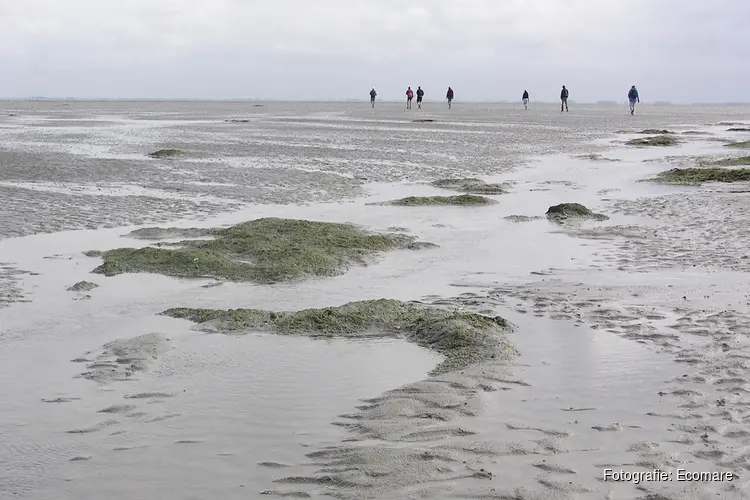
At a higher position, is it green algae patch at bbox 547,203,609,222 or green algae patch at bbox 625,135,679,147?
green algae patch at bbox 625,135,679,147

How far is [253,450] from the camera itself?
4996 millimetres

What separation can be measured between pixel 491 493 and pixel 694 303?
4.84 m

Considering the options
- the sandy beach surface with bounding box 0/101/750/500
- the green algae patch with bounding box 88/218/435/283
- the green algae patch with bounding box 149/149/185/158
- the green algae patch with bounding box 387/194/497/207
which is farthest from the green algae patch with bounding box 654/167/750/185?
the green algae patch with bounding box 149/149/185/158

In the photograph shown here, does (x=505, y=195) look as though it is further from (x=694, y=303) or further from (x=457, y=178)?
(x=694, y=303)

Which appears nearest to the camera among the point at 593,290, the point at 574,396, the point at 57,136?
the point at 574,396

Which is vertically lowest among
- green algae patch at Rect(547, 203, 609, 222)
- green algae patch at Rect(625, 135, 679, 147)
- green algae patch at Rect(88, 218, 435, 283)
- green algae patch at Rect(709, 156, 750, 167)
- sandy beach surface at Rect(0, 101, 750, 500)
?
sandy beach surface at Rect(0, 101, 750, 500)

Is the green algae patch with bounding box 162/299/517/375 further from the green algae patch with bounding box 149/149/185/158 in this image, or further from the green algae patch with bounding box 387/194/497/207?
the green algae patch with bounding box 149/149/185/158

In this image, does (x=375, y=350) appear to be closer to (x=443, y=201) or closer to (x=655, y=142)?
(x=443, y=201)

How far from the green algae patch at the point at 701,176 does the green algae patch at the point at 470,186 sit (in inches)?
176

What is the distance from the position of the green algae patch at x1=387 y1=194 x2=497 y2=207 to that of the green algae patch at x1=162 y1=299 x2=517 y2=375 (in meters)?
7.52

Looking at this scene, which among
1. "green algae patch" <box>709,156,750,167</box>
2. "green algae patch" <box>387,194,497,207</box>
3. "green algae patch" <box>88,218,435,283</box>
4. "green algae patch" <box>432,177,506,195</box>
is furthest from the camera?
"green algae patch" <box>709,156,750,167</box>

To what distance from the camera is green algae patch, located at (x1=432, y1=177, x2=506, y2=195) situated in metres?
17.8

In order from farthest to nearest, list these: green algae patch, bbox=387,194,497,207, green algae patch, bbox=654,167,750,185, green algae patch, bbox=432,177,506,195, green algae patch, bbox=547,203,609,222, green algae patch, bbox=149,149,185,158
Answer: green algae patch, bbox=149,149,185,158, green algae patch, bbox=654,167,750,185, green algae patch, bbox=432,177,506,195, green algae patch, bbox=387,194,497,207, green algae patch, bbox=547,203,609,222

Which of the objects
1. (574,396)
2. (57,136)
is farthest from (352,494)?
(57,136)
